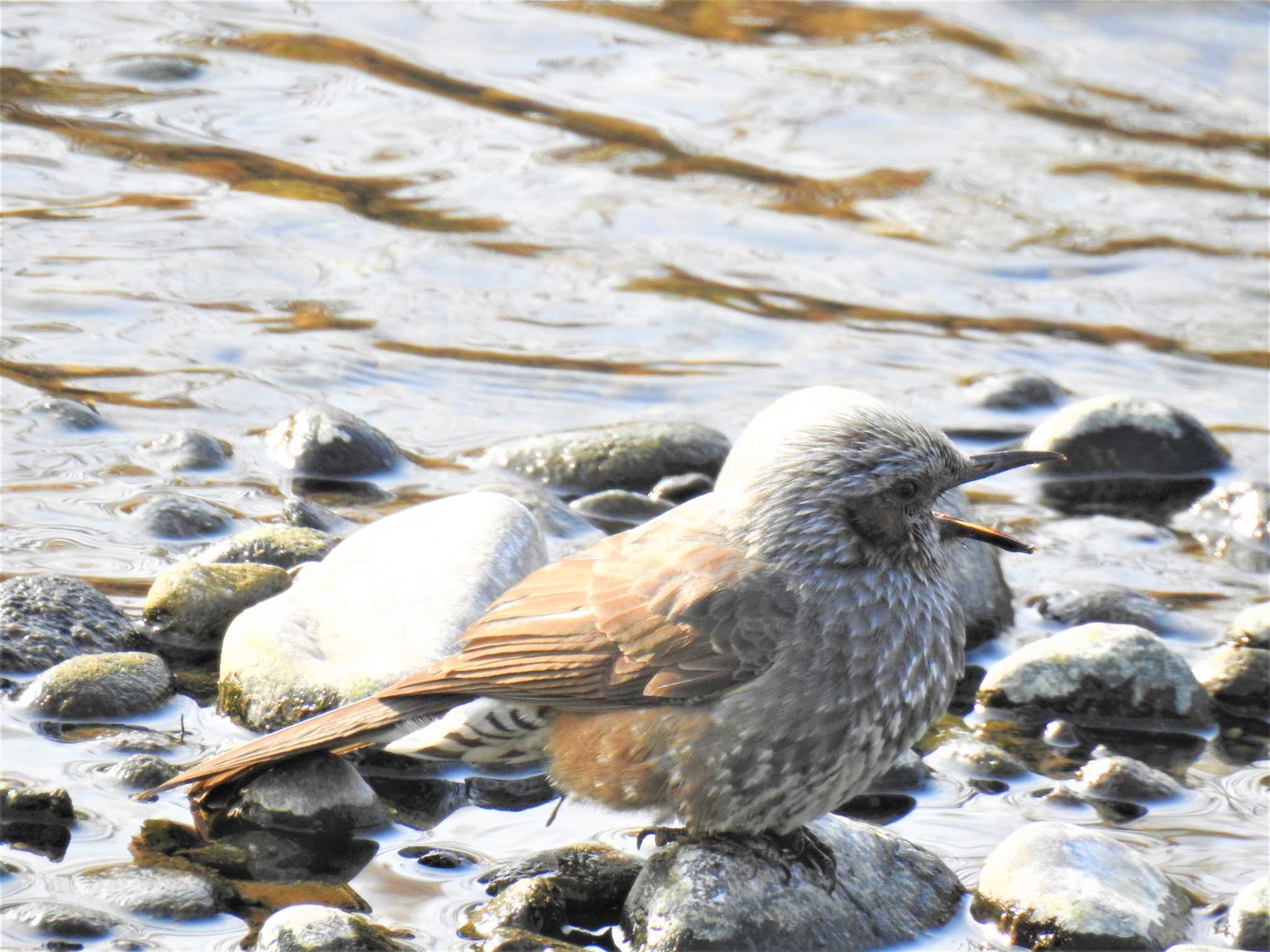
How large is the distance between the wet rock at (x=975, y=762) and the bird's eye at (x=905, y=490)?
126cm

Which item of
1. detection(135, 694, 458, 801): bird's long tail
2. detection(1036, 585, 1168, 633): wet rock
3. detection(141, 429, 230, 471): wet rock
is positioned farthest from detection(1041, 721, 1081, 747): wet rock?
detection(141, 429, 230, 471): wet rock

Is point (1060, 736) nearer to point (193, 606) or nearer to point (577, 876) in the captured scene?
point (577, 876)

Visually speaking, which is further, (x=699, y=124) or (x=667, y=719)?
(x=699, y=124)

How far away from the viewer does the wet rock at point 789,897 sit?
500 centimetres

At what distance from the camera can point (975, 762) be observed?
617 centimetres

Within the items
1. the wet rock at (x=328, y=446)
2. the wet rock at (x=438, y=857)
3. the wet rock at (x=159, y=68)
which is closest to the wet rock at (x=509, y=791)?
the wet rock at (x=438, y=857)

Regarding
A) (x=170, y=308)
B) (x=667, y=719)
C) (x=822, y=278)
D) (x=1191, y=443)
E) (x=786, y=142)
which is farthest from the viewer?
(x=786, y=142)

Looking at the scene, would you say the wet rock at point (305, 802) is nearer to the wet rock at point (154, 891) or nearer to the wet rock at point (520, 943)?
the wet rock at point (154, 891)

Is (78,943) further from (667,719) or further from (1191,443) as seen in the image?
(1191,443)

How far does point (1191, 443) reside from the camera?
9008 mm

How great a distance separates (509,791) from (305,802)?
0.73 metres

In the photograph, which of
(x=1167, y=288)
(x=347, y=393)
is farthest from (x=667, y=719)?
(x=1167, y=288)

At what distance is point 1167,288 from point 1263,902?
6412mm

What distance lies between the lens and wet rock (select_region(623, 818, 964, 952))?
16.4 ft
